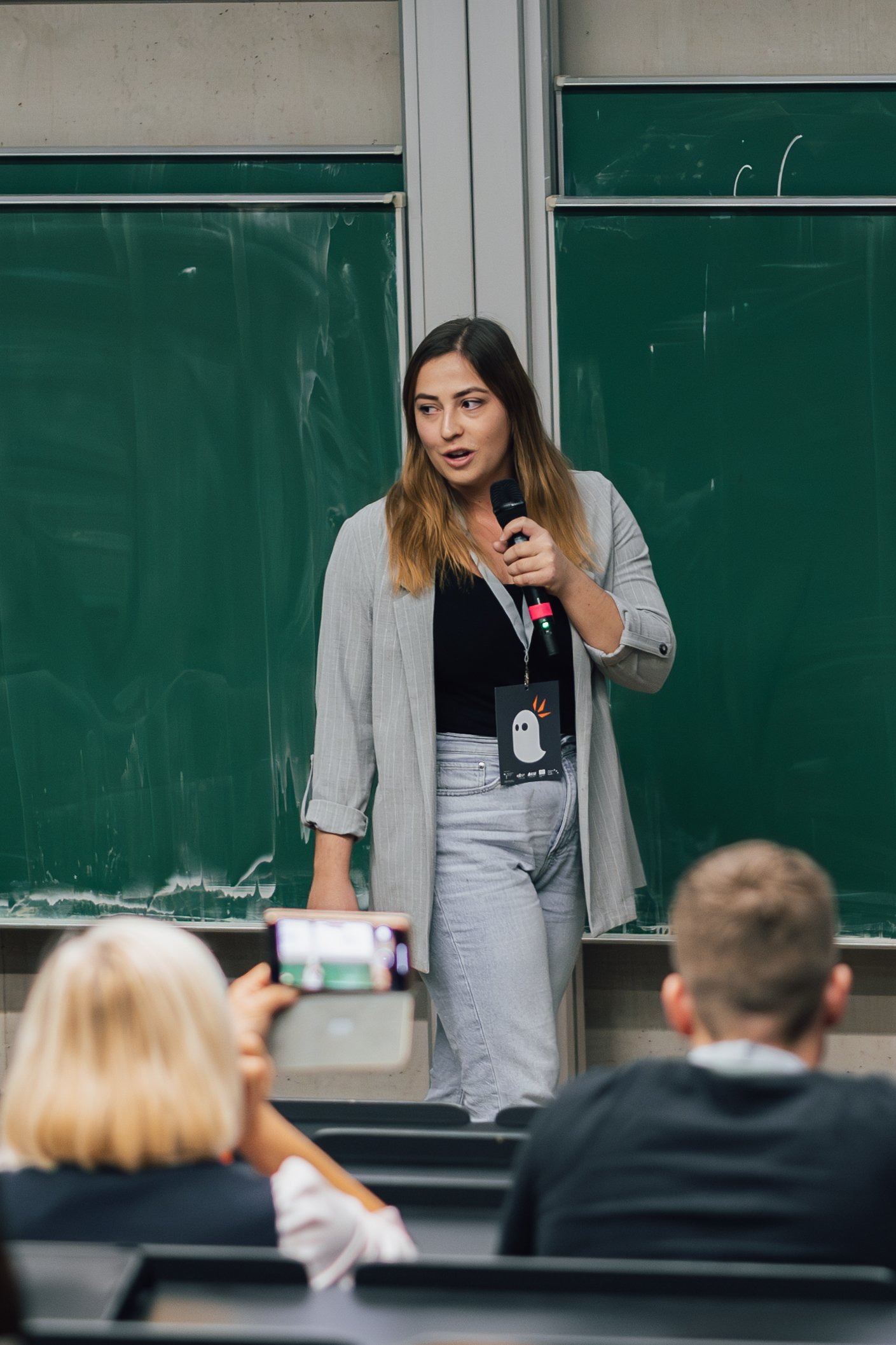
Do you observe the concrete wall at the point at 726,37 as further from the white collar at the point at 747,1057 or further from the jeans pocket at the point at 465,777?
the white collar at the point at 747,1057

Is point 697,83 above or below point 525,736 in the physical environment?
above

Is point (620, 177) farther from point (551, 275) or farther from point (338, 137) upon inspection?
point (338, 137)

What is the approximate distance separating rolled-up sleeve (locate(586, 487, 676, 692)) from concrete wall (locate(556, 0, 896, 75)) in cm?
133

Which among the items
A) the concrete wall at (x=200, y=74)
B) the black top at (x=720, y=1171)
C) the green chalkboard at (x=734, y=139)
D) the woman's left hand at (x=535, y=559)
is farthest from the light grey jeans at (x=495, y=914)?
the concrete wall at (x=200, y=74)

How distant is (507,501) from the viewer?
2391 mm

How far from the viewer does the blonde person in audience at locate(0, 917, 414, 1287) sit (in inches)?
45.1

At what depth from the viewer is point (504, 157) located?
3236 millimetres

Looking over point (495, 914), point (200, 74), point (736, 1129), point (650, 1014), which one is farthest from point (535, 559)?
point (200, 74)

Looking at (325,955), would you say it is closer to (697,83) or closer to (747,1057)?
(747,1057)

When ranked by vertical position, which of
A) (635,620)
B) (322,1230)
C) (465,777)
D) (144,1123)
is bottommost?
(322,1230)

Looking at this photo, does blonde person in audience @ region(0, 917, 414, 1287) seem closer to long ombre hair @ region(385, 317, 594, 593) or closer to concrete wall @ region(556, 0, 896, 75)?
long ombre hair @ region(385, 317, 594, 593)

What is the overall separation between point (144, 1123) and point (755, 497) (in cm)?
242

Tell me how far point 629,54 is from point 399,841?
2.00 metres

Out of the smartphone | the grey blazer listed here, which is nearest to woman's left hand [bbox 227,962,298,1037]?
the smartphone
